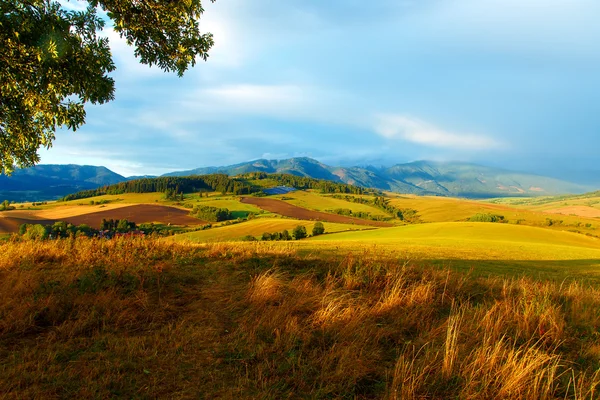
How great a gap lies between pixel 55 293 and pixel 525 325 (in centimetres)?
913

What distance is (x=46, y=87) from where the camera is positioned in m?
7.77

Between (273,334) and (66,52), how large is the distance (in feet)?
25.8

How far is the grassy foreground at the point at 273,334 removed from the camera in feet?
12.3

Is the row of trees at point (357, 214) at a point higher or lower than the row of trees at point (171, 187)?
lower

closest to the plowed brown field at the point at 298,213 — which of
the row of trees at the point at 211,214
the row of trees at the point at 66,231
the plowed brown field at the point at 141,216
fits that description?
the row of trees at the point at 211,214

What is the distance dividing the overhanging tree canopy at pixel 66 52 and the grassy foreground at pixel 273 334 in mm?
4254

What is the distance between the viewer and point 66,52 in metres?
7.02

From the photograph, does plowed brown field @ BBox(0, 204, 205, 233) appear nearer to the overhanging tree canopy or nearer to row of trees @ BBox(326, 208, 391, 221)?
row of trees @ BBox(326, 208, 391, 221)

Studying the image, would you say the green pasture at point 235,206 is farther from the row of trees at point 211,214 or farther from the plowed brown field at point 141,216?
the plowed brown field at point 141,216

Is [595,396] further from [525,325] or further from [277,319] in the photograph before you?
[277,319]

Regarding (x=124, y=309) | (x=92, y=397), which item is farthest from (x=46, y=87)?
(x=92, y=397)

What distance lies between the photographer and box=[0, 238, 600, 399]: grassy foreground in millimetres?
3758

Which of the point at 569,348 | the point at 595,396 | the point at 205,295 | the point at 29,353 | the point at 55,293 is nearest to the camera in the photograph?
the point at 595,396

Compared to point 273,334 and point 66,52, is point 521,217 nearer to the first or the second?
point 273,334
